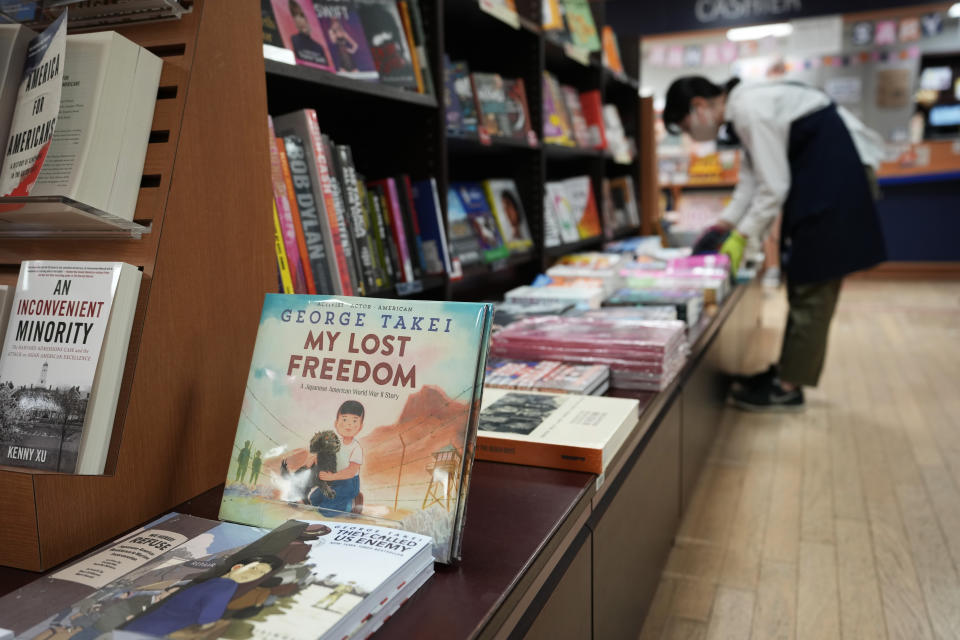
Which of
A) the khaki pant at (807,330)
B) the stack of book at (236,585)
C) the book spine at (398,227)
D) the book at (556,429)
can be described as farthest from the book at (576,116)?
the stack of book at (236,585)

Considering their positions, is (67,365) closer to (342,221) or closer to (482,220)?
(342,221)

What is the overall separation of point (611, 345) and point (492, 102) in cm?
101

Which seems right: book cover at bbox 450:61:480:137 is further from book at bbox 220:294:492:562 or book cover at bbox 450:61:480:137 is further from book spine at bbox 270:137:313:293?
book at bbox 220:294:492:562

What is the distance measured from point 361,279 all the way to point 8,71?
704mm

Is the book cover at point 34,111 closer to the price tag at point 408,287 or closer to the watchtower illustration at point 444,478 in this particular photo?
the watchtower illustration at point 444,478

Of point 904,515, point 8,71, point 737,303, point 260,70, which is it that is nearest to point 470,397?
point 260,70

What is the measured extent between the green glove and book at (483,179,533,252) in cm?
97

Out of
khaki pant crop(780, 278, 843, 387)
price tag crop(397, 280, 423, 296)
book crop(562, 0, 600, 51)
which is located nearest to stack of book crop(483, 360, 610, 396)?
price tag crop(397, 280, 423, 296)

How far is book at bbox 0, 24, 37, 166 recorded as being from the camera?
2.88ft

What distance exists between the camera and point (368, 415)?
809mm

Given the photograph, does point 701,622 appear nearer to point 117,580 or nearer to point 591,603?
point 591,603

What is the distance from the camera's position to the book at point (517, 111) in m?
2.24

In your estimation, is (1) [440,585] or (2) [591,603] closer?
(1) [440,585]

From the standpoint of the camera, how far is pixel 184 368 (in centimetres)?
87
